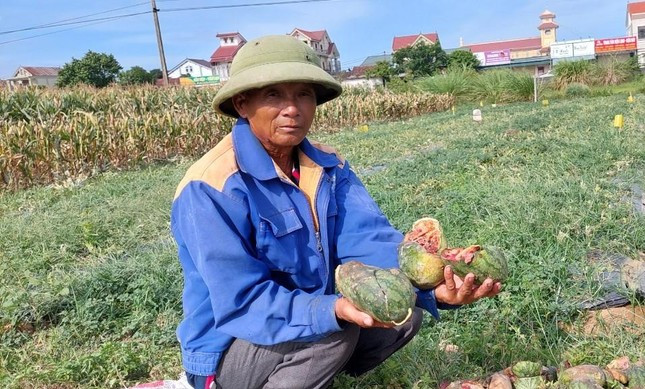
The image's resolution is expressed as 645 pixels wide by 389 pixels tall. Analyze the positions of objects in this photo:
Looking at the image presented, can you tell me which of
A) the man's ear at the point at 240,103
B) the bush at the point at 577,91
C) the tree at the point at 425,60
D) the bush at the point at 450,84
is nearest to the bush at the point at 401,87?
the bush at the point at 450,84

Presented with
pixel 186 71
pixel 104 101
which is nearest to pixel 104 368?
pixel 104 101

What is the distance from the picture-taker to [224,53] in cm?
7662

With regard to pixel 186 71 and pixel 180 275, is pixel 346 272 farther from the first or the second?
pixel 186 71

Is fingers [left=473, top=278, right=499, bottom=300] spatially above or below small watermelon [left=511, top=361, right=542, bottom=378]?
above

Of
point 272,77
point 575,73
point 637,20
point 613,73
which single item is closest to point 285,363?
point 272,77

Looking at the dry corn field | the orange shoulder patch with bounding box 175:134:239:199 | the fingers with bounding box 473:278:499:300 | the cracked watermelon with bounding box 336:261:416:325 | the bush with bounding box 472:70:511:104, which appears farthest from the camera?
the bush with bounding box 472:70:511:104

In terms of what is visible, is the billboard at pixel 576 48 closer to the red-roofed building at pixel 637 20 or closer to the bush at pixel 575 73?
the bush at pixel 575 73

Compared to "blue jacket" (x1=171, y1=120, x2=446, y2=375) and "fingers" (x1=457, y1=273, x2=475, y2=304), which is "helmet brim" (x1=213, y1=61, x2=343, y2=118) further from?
"fingers" (x1=457, y1=273, x2=475, y2=304)

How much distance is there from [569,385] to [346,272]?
879 mm

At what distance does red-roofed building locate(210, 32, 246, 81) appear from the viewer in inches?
2927

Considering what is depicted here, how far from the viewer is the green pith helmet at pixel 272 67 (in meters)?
1.86

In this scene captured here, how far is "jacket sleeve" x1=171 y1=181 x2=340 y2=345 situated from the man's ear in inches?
13.9

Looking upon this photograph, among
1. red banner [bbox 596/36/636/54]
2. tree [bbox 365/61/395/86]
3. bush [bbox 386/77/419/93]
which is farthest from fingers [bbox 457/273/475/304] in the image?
red banner [bbox 596/36/636/54]

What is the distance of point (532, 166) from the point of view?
553 cm
